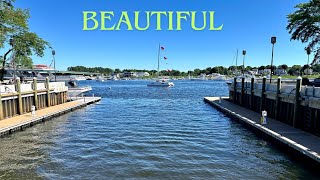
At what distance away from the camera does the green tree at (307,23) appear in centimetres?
3856

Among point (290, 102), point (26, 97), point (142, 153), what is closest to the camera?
A: point (142, 153)

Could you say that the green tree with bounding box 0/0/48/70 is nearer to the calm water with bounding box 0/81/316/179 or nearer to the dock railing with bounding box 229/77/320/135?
the calm water with bounding box 0/81/316/179

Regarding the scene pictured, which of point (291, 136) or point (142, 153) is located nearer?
point (142, 153)

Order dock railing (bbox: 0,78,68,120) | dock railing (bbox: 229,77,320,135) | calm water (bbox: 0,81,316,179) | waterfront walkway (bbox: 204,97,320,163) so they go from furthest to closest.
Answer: dock railing (bbox: 0,78,68,120) < dock railing (bbox: 229,77,320,135) < waterfront walkway (bbox: 204,97,320,163) < calm water (bbox: 0,81,316,179)

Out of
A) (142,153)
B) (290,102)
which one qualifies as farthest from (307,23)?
(142,153)

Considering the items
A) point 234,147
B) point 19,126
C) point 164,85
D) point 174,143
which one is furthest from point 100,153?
point 164,85

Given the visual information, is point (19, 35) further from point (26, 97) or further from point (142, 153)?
point (142, 153)

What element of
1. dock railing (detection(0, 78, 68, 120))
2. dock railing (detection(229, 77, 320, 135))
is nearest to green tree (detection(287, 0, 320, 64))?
dock railing (detection(229, 77, 320, 135))

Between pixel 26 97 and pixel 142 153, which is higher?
pixel 26 97

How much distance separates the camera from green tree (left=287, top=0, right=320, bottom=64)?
3856 centimetres

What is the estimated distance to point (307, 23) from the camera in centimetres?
3875

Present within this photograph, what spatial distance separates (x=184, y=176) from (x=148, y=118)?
20077 millimetres

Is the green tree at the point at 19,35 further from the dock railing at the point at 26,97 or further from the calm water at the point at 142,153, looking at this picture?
the calm water at the point at 142,153

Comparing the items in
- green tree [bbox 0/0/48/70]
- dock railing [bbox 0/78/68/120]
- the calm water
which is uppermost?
green tree [bbox 0/0/48/70]
